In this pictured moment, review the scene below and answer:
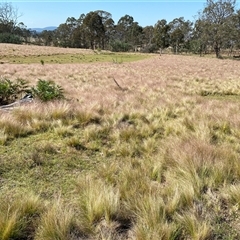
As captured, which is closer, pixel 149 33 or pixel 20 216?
pixel 20 216

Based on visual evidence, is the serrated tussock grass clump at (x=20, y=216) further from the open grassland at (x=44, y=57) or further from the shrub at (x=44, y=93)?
the open grassland at (x=44, y=57)

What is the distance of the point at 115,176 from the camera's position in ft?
11.5

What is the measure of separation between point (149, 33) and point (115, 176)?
→ 84.1 meters

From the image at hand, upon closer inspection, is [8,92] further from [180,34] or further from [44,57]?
[180,34]

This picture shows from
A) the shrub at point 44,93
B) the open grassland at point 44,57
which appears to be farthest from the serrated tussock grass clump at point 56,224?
the open grassland at point 44,57

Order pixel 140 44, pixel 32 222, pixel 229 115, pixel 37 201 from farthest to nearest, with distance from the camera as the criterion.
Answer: pixel 140 44, pixel 229 115, pixel 37 201, pixel 32 222

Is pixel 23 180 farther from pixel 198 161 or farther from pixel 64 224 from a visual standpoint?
pixel 198 161

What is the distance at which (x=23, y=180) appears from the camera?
3375mm

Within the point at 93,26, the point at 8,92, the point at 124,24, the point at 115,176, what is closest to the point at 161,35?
the point at 93,26

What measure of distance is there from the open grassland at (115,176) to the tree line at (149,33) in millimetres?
46073

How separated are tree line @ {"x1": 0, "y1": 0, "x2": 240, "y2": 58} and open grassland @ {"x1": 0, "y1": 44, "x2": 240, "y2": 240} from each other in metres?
46.1

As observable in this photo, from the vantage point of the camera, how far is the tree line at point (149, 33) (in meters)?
46.1

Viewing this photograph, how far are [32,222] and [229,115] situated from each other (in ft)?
19.0

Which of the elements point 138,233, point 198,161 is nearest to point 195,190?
point 198,161
